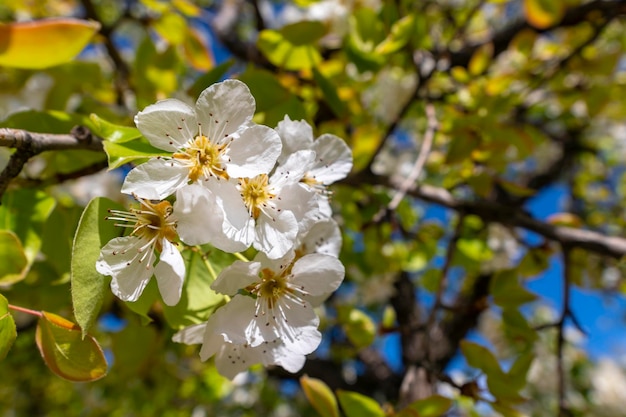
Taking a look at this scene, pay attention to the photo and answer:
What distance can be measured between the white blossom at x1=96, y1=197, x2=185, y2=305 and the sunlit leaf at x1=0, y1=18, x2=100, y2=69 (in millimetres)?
197

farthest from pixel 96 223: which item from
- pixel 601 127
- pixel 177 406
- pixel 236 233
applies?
pixel 601 127

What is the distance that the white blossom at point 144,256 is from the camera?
1.65 feet

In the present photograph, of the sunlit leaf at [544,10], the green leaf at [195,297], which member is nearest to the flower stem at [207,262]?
the green leaf at [195,297]

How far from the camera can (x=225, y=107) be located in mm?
559

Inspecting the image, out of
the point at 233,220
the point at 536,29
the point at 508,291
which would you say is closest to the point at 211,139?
the point at 233,220

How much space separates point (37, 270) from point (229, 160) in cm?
50

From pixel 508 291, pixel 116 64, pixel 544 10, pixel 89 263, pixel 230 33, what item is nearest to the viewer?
pixel 89 263

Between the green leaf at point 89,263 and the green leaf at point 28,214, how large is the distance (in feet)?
0.74

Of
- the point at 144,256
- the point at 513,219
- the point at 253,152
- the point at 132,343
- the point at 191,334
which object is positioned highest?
the point at 253,152

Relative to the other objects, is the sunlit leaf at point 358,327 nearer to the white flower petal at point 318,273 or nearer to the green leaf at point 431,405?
the green leaf at point 431,405

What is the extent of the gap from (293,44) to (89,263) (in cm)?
60

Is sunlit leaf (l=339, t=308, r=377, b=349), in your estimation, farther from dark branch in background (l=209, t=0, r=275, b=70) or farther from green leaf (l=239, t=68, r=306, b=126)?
dark branch in background (l=209, t=0, r=275, b=70)

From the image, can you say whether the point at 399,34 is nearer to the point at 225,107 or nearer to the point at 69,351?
the point at 225,107

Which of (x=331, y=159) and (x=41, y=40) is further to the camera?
(x=331, y=159)
